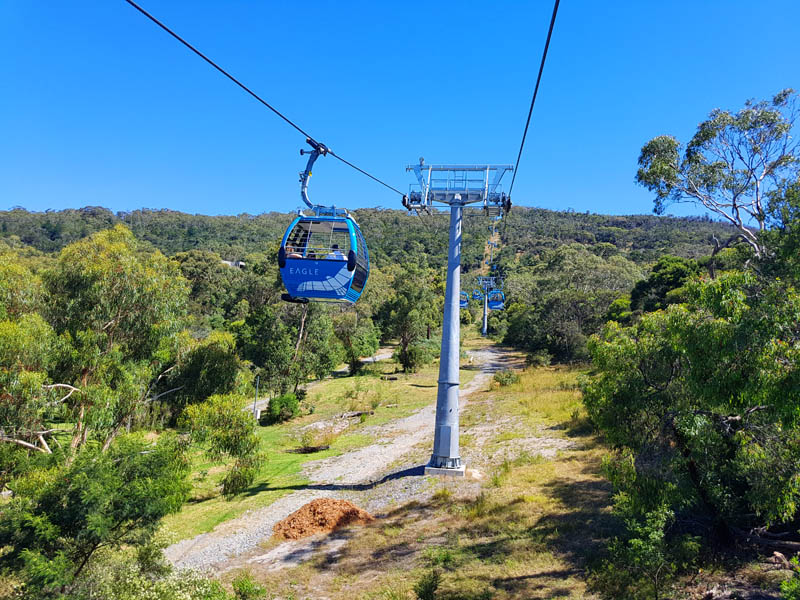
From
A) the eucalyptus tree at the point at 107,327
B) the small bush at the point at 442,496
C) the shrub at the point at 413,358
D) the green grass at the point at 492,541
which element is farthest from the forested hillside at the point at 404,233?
the small bush at the point at 442,496

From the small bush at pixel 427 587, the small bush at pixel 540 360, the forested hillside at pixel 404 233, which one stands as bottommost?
the small bush at pixel 427 587

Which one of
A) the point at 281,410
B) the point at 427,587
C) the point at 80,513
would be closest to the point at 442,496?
the point at 427,587

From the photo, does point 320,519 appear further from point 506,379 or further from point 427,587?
point 506,379

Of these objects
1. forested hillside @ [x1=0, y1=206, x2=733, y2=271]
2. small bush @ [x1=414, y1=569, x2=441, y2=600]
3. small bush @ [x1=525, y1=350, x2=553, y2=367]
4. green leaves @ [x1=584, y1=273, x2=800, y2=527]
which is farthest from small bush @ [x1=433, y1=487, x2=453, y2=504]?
forested hillside @ [x1=0, y1=206, x2=733, y2=271]

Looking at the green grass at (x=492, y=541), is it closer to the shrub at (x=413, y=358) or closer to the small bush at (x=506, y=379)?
the small bush at (x=506, y=379)

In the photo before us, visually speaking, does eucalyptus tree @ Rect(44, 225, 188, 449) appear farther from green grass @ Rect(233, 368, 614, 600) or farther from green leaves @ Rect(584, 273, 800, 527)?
green leaves @ Rect(584, 273, 800, 527)

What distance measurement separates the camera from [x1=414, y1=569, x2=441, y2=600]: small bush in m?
9.02

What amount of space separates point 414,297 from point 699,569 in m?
39.1

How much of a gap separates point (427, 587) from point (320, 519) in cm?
564

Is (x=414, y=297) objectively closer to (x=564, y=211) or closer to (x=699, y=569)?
(x=699, y=569)

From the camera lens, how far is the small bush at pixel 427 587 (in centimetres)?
902

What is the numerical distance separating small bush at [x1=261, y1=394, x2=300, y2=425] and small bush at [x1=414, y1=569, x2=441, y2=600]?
22124 mm

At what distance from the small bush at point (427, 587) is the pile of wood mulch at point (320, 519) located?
4804 mm

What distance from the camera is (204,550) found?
12.9m
